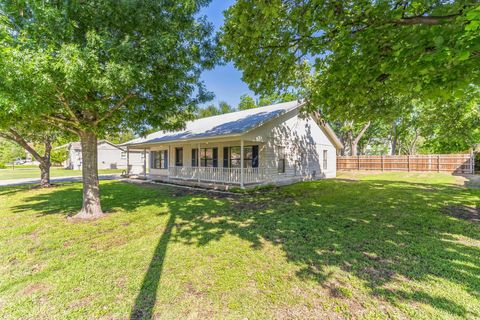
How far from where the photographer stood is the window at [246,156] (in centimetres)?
1296

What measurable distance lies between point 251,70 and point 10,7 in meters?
5.64

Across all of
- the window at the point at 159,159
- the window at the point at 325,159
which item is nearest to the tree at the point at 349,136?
the window at the point at 325,159

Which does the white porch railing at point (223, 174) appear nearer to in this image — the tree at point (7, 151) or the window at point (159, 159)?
the window at point (159, 159)

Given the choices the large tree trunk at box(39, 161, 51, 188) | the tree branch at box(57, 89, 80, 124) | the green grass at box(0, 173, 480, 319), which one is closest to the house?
the tree branch at box(57, 89, 80, 124)

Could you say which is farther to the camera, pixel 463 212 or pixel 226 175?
pixel 226 175

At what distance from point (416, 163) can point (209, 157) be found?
18.9 meters

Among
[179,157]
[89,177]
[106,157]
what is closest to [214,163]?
[179,157]

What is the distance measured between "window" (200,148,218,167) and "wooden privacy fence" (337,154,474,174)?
15912mm

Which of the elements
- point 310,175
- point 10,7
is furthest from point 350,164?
point 10,7

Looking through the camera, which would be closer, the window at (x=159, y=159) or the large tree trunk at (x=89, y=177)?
the large tree trunk at (x=89, y=177)

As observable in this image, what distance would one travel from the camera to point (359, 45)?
5.01 m

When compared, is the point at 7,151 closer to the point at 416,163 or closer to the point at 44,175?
the point at 44,175

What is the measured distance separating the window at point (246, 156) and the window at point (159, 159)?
6837mm

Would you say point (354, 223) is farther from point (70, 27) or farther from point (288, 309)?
point (70, 27)
